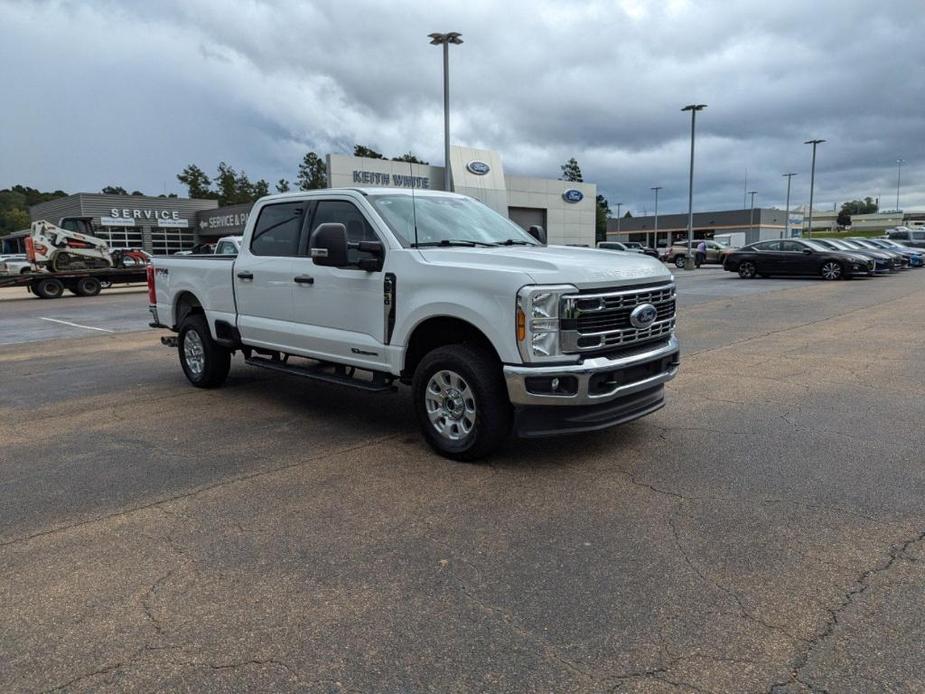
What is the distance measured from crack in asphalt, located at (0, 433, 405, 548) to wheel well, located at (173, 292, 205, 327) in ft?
10.8

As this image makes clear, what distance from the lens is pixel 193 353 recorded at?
Result: 7855 mm

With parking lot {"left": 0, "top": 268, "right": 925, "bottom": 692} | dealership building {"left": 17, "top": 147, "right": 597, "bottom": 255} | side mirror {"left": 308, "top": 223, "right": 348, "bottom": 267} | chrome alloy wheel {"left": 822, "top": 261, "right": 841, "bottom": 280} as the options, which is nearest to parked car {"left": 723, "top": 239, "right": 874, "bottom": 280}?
chrome alloy wheel {"left": 822, "top": 261, "right": 841, "bottom": 280}

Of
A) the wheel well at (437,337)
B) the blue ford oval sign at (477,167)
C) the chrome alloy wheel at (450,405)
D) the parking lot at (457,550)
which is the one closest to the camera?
the parking lot at (457,550)

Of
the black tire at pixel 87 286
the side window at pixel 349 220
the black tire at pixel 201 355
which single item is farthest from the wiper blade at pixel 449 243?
the black tire at pixel 87 286

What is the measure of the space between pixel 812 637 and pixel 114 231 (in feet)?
182

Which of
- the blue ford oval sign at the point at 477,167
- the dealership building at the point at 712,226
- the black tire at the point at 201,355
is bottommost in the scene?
the black tire at the point at 201,355

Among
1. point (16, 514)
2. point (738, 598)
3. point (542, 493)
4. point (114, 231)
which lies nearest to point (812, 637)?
point (738, 598)

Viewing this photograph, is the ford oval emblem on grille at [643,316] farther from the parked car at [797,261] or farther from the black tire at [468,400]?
the parked car at [797,261]

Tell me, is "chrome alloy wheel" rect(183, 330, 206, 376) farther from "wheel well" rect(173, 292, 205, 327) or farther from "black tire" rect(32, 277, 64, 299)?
"black tire" rect(32, 277, 64, 299)

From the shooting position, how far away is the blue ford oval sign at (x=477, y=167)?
139 feet

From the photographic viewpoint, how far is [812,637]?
9.16 ft

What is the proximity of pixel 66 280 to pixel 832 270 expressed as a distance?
89.7 feet

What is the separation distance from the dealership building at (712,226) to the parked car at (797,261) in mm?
59963

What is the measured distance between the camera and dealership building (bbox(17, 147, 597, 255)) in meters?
42.9
